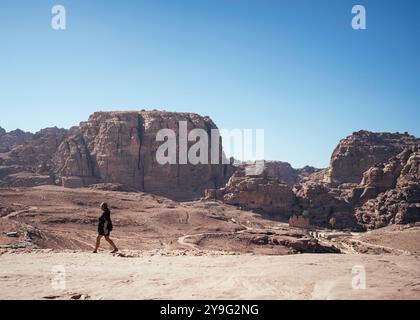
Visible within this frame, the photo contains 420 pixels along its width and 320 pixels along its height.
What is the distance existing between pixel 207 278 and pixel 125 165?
63847mm

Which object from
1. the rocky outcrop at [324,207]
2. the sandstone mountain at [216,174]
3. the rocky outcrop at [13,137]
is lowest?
the rocky outcrop at [324,207]

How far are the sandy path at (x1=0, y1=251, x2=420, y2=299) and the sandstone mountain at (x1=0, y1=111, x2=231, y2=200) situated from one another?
5731 cm

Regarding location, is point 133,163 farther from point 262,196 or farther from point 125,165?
point 262,196

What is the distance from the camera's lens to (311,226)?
169 feet

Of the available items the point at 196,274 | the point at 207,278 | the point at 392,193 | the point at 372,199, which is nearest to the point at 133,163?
the point at 372,199

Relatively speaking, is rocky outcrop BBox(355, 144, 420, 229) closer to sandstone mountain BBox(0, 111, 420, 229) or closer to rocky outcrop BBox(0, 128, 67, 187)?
sandstone mountain BBox(0, 111, 420, 229)

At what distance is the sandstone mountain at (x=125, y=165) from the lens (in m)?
68.4

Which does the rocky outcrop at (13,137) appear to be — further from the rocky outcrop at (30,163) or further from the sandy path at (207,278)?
the sandy path at (207,278)

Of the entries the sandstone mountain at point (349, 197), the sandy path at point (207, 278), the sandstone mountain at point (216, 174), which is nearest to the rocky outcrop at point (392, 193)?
the sandstone mountain at point (349, 197)

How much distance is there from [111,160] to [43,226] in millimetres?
37619

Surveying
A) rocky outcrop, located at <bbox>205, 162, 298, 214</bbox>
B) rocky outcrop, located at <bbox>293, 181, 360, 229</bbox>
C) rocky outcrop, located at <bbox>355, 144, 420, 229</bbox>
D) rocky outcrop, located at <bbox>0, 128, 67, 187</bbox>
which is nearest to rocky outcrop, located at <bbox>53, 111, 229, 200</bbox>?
rocky outcrop, located at <bbox>0, 128, 67, 187</bbox>

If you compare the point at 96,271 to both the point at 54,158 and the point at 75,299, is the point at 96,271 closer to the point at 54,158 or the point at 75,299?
the point at 75,299

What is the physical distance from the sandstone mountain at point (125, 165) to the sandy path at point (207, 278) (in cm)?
5731

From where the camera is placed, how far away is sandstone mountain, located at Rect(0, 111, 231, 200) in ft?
224
